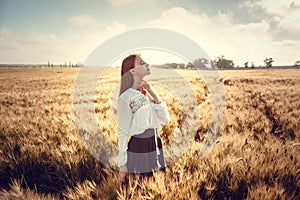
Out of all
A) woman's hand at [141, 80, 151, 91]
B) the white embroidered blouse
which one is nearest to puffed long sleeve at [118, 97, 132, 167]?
the white embroidered blouse

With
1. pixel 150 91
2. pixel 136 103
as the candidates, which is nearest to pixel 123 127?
pixel 136 103

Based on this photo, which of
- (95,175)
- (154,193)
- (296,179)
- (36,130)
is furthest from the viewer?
(36,130)

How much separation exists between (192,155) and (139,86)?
3.87 ft

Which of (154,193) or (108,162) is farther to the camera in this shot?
(108,162)

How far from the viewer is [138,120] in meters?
2.53

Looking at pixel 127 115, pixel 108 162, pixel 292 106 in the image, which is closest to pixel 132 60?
pixel 127 115

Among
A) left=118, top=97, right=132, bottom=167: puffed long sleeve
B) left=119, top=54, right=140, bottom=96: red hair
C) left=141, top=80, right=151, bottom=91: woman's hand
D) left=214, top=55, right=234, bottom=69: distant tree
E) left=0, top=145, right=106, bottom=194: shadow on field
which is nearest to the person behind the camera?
left=118, top=97, right=132, bottom=167: puffed long sleeve

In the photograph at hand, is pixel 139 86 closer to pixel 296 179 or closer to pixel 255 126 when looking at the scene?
pixel 296 179

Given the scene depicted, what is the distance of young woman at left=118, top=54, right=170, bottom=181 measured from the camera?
247 centimetres

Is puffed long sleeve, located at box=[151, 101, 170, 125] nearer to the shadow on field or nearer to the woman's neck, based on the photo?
the woman's neck

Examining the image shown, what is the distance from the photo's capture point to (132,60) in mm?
2539

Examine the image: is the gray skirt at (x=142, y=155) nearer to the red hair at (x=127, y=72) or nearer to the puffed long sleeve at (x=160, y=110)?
the puffed long sleeve at (x=160, y=110)

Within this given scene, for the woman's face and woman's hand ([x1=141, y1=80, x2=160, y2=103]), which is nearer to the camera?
the woman's face

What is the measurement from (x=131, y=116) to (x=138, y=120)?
0.32ft
